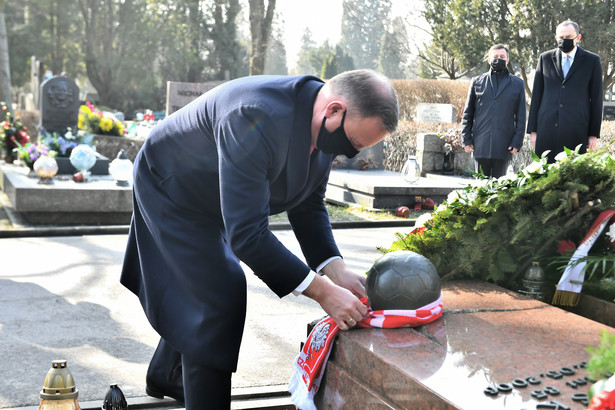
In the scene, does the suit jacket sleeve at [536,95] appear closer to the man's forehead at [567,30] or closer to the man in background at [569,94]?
the man in background at [569,94]

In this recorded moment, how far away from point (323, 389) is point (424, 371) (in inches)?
25.0

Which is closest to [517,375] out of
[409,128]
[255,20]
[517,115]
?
[517,115]

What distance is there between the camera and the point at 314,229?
284 centimetres

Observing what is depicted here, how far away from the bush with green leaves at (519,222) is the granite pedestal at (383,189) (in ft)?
19.5

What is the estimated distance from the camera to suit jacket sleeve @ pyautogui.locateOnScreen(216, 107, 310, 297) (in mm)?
2203

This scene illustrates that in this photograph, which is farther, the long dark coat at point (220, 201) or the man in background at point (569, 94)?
the man in background at point (569, 94)

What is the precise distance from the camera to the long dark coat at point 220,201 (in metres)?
2.23

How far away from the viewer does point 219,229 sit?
260 cm

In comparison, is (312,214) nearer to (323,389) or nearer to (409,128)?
(323,389)

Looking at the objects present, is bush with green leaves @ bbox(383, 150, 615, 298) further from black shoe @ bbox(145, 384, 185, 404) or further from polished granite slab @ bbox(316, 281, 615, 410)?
black shoe @ bbox(145, 384, 185, 404)

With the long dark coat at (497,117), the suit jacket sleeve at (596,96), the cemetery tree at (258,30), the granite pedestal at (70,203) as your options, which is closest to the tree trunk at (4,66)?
the cemetery tree at (258,30)

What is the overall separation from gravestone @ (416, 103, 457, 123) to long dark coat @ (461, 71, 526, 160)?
10889mm

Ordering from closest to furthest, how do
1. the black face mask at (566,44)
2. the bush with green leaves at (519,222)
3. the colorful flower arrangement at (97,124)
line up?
the bush with green leaves at (519,222)
the black face mask at (566,44)
the colorful flower arrangement at (97,124)

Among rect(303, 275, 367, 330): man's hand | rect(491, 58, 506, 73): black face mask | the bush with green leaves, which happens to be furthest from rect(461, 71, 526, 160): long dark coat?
rect(303, 275, 367, 330): man's hand
